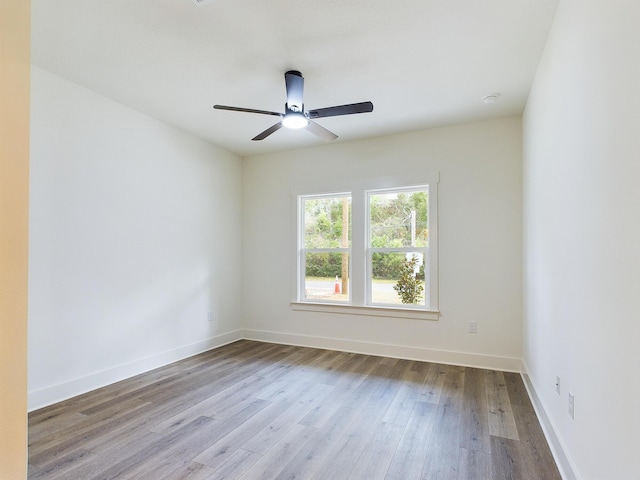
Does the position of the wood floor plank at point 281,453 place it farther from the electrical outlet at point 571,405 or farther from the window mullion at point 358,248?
the window mullion at point 358,248

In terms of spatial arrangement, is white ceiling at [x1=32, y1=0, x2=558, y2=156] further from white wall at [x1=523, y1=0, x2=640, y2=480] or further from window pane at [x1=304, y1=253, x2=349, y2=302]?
window pane at [x1=304, y1=253, x2=349, y2=302]

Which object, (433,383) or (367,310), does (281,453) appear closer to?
(433,383)

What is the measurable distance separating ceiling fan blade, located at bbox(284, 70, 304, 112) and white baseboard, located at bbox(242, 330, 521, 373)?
9.74ft

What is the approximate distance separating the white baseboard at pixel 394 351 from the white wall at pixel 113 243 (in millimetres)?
722

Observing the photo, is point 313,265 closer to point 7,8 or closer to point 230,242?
point 230,242

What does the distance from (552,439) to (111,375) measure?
11.9ft

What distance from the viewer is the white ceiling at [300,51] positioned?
7.27 ft

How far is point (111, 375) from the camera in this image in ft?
11.2

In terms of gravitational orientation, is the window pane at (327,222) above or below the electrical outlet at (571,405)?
above

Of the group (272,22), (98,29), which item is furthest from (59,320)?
(272,22)

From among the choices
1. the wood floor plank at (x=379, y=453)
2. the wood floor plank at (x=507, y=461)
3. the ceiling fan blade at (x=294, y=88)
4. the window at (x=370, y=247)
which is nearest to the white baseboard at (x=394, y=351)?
the window at (x=370, y=247)

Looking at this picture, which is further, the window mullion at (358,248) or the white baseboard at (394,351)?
the window mullion at (358,248)

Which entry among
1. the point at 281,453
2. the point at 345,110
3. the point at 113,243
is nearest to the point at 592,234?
the point at 345,110

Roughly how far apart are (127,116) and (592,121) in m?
3.83
